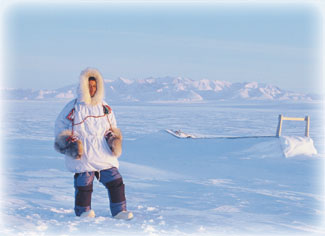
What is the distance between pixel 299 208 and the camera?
5.21 m

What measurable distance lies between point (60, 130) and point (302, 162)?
18.9 feet

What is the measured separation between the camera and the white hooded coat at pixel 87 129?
4.33 meters

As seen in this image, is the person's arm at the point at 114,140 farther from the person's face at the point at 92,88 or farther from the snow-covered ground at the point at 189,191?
the snow-covered ground at the point at 189,191

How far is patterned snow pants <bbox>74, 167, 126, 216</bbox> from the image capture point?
4328 millimetres

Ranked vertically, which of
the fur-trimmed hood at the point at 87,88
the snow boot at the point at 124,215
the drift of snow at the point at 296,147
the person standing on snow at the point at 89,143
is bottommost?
the snow boot at the point at 124,215

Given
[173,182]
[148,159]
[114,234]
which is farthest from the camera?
[148,159]

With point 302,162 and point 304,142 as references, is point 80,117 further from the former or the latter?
point 304,142

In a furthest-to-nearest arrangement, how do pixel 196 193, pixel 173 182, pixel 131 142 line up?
1. pixel 131 142
2. pixel 173 182
3. pixel 196 193

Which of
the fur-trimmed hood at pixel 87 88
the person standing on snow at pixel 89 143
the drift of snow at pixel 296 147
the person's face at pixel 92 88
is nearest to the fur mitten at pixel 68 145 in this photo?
the person standing on snow at pixel 89 143

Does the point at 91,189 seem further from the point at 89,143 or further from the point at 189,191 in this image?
the point at 189,191

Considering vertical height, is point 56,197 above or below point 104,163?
below

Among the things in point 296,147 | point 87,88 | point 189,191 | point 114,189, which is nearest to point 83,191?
point 114,189

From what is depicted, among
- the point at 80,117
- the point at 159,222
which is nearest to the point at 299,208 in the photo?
the point at 159,222

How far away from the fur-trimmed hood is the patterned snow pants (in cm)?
81
